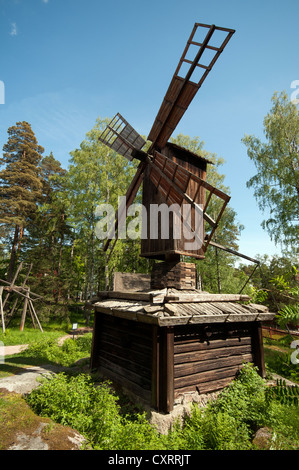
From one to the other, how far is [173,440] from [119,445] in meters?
1.04

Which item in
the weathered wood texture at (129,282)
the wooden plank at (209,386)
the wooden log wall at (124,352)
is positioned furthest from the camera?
the weathered wood texture at (129,282)

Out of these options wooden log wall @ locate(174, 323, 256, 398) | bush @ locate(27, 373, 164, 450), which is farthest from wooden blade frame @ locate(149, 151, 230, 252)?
bush @ locate(27, 373, 164, 450)

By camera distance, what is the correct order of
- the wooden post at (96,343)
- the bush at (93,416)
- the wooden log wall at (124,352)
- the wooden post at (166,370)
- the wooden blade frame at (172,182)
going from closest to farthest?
the bush at (93,416) < the wooden post at (166,370) < the wooden log wall at (124,352) < the wooden blade frame at (172,182) < the wooden post at (96,343)

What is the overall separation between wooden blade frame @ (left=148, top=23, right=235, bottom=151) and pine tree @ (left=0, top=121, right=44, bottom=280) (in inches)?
590

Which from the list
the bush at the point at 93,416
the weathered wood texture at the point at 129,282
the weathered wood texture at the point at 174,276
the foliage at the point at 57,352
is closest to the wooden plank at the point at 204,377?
the bush at the point at 93,416

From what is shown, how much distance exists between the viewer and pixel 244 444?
4203mm

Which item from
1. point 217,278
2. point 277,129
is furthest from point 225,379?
point 277,129

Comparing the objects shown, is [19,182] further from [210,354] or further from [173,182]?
[210,354]

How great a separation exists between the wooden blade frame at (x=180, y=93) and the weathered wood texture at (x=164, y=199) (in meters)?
0.54

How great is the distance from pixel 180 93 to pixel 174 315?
681cm

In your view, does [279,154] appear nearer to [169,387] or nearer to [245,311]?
[245,311]

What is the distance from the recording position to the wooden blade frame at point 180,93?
700 centimetres

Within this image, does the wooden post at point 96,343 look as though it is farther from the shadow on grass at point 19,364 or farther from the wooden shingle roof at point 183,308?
the shadow on grass at point 19,364

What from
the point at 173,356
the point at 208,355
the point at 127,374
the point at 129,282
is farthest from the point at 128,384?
the point at 129,282
